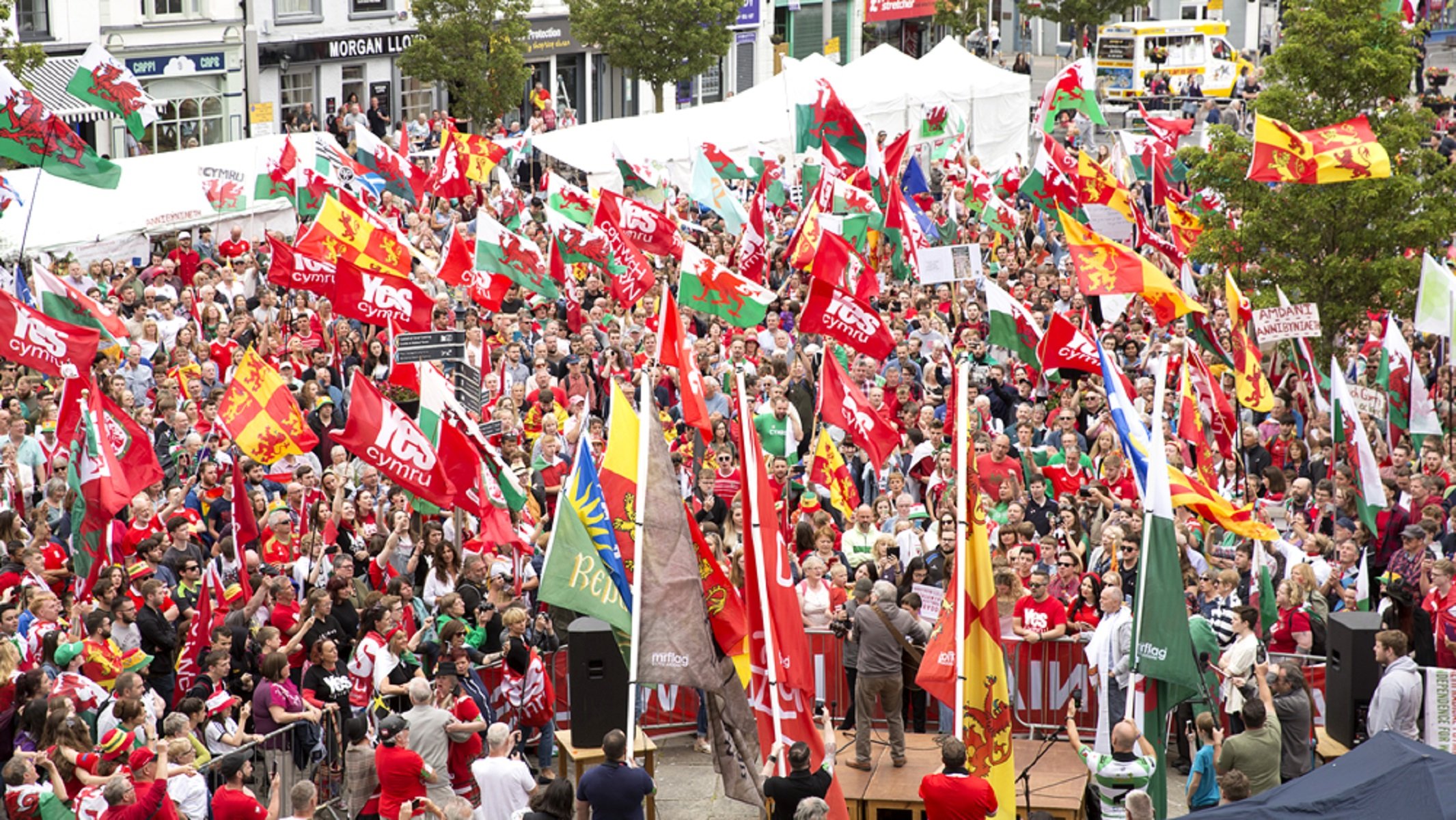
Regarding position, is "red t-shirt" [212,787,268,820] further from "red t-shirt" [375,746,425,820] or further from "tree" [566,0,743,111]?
"tree" [566,0,743,111]

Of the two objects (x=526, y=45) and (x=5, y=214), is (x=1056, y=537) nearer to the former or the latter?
(x=5, y=214)

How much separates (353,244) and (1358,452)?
35.9 feet

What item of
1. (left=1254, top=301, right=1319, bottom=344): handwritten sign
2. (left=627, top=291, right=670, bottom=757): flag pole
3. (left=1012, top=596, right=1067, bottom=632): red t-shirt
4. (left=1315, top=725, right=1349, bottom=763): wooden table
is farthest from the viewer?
(left=1254, top=301, right=1319, bottom=344): handwritten sign

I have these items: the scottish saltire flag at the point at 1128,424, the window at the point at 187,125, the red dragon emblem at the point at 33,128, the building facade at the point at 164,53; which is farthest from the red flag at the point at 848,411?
the window at the point at 187,125

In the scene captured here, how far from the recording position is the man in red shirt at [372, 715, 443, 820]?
36.5ft

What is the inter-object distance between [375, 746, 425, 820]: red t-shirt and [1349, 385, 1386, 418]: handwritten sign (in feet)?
33.8

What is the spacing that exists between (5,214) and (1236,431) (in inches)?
682

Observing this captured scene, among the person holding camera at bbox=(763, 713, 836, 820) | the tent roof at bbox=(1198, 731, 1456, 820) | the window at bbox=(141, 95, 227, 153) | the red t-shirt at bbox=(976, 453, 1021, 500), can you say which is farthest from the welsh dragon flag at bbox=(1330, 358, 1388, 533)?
the window at bbox=(141, 95, 227, 153)

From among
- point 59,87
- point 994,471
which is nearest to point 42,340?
point 994,471

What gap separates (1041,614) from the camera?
13.5m

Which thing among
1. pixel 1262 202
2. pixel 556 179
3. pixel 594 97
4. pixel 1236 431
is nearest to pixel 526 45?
pixel 594 97

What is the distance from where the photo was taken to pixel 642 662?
1141cm

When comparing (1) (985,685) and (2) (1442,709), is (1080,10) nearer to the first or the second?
(2) (1442,709)

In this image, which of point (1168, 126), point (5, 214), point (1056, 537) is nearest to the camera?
point (1056, 537)
